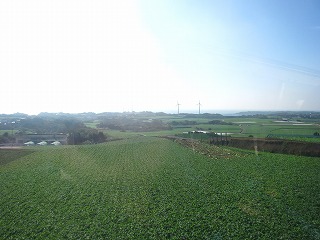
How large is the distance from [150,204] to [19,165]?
22.1 metres

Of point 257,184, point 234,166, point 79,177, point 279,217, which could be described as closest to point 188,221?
point 279,217

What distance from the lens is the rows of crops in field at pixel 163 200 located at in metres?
13.0

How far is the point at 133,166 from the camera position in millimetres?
28562

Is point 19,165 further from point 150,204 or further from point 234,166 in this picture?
point 234,166

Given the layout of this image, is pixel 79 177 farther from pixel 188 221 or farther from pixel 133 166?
pixel 188 221

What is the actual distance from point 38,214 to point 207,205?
34.1 ft

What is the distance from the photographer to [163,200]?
57.0 feet

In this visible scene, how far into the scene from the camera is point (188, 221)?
545 inches

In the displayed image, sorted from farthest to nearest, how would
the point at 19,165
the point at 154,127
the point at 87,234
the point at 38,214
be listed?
1. the point at 154,127
2. the point at 19,165
3. the point at 38,214
4. the point at 87,234

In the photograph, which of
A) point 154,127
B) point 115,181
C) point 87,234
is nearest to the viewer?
point 87,234

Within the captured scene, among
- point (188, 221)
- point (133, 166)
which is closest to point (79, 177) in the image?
point (133, 166)

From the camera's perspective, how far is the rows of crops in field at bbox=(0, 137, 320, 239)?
42.6 ft

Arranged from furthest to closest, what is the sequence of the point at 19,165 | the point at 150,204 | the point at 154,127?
the point at 154,127 → the point at 19,165 → the point at 150,204

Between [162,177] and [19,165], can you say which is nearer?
[162,177]
